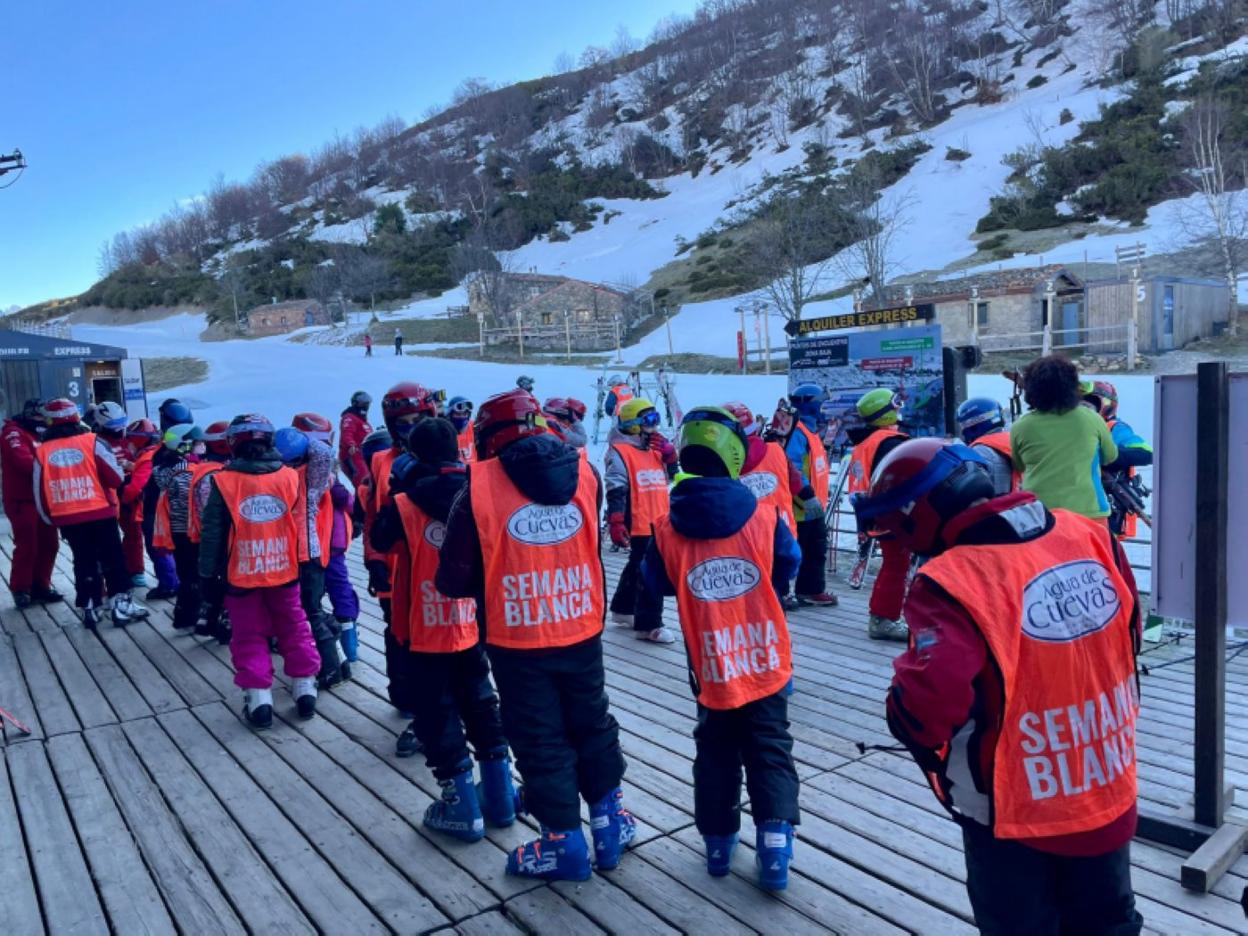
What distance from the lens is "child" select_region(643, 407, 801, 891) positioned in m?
2.91

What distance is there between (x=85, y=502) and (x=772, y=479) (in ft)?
17.2

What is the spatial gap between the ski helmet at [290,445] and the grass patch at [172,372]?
27.5 meters

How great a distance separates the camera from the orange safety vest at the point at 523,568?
293 centimetres

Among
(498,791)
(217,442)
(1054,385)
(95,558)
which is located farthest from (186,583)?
(1054,385)

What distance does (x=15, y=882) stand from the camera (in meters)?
3.21

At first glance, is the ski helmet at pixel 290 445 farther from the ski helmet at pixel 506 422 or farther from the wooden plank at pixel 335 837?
the ski helmet at pixel 506 422

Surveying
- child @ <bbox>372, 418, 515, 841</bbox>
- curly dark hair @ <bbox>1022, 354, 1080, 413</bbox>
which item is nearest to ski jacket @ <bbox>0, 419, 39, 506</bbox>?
child @ <bbox>372, 418, 515, 841</bbox>

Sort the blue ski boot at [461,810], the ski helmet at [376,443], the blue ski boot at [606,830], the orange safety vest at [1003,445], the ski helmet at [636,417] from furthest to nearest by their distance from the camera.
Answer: the ski helmet at [636,417]
the ski helmet at [376,443]
the orange safety vest at [1003,445]
the blue ski boot at [461,810]
the blue ski boot at [606,830]

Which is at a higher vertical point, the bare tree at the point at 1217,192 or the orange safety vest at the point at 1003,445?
the bare tree at the point at 1217,192

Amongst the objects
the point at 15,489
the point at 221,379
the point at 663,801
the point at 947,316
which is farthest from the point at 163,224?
the point at 663,801

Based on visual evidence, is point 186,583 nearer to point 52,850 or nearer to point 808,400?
point 52,850

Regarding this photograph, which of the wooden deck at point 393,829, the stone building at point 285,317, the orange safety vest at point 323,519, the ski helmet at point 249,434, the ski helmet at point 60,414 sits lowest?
the wooden deck at point 393,829

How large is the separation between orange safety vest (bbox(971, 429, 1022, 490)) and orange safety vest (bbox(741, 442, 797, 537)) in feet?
3.82

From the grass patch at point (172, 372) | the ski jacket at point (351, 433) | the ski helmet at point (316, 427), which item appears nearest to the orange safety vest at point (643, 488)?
the ski helmet at point (316, 427)
